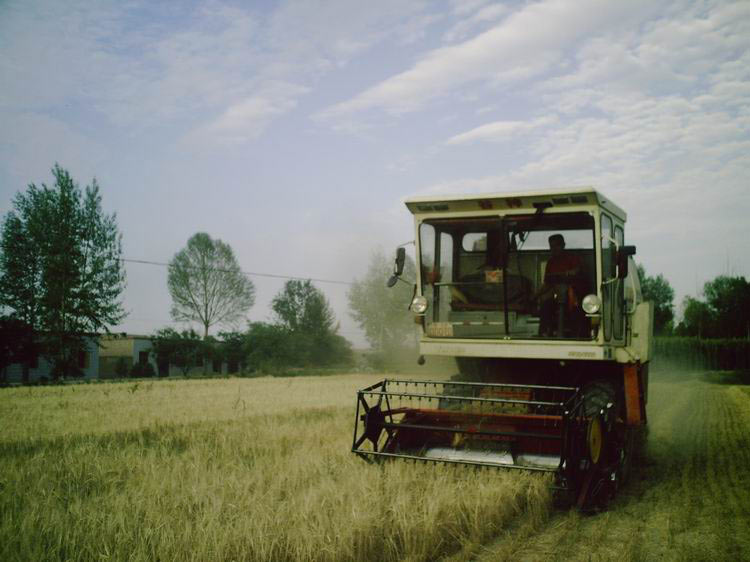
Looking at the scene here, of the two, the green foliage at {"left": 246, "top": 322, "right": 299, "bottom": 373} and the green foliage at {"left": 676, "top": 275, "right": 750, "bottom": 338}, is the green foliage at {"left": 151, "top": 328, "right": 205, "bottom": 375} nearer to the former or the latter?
the green foliage at {"left": 246, "top": 322, "right": 299, "bottom": 373}

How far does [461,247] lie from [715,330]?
5777 centimetres

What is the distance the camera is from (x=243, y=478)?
5840 millimetres

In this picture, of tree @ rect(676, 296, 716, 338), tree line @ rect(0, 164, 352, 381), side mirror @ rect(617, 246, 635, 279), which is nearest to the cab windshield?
side mirror @ rect(617, 246, 635, 279)

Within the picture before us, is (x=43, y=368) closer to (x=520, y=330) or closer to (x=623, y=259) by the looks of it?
(x=520, y=330)

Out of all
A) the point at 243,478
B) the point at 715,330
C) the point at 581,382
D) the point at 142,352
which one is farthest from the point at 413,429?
the point at 715,330

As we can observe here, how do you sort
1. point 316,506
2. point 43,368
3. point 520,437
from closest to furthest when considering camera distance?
point 316,506 < point 520,437 < point 43,368

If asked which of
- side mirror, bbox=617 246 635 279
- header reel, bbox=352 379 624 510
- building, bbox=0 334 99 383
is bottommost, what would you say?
building, bbox=0 334 99 383

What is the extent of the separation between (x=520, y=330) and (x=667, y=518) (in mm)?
2553

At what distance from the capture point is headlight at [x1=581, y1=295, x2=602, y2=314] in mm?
6961

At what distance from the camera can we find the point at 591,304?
22.9ft

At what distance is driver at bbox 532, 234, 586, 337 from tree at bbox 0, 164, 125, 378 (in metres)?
31.4

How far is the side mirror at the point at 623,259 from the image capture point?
278 inches

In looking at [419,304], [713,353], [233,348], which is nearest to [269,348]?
[233,348]

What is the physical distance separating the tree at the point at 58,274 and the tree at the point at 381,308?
46.2 feet
